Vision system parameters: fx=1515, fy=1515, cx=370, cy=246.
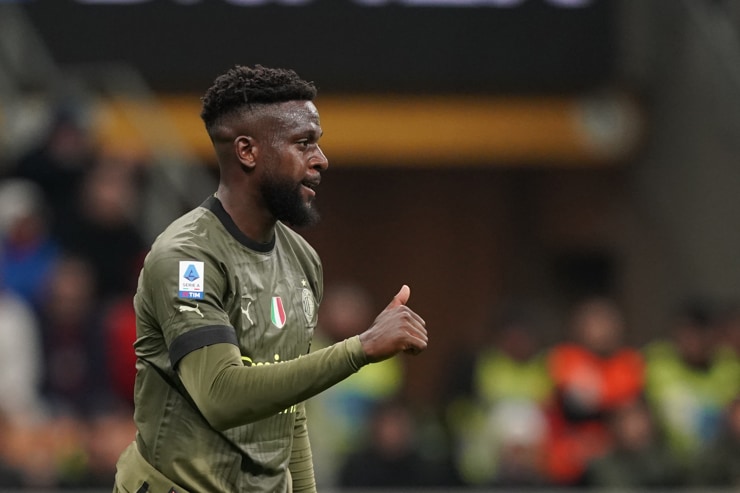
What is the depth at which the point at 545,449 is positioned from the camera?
9.30 metres

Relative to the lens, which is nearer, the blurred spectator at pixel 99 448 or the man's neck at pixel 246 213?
the man's neck at pixel 246 213

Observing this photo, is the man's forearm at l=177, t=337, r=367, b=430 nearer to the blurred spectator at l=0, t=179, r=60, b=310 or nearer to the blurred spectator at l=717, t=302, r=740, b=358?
the blurred spectator at l=0, t=179, r=60, b=310

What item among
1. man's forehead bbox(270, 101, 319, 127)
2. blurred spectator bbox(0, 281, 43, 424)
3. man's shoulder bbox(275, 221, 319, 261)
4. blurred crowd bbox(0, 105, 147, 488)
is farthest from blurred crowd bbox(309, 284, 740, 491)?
man's forehead bbox(270, 101, 319, 127)

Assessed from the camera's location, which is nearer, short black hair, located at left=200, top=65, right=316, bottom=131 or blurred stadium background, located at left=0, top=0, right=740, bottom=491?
short black hair, located at left=200, top=65, right=316, bottom=131

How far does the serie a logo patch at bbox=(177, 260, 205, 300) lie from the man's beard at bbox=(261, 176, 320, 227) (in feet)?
1.08

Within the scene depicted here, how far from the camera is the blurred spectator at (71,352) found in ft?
29.8

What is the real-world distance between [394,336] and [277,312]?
0.56 metres

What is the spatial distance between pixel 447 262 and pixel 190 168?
3661 mm

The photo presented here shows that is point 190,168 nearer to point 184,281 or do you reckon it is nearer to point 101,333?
point 101,333

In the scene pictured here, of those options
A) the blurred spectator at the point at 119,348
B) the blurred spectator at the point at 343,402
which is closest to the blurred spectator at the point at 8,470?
the blurred spectator at the point at 119,348

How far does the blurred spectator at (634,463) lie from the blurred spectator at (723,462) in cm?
13

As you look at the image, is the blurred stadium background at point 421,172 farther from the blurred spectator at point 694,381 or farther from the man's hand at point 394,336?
the man's hand at point 394,336

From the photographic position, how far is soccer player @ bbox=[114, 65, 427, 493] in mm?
4012

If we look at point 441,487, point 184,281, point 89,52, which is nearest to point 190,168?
point 89,52
